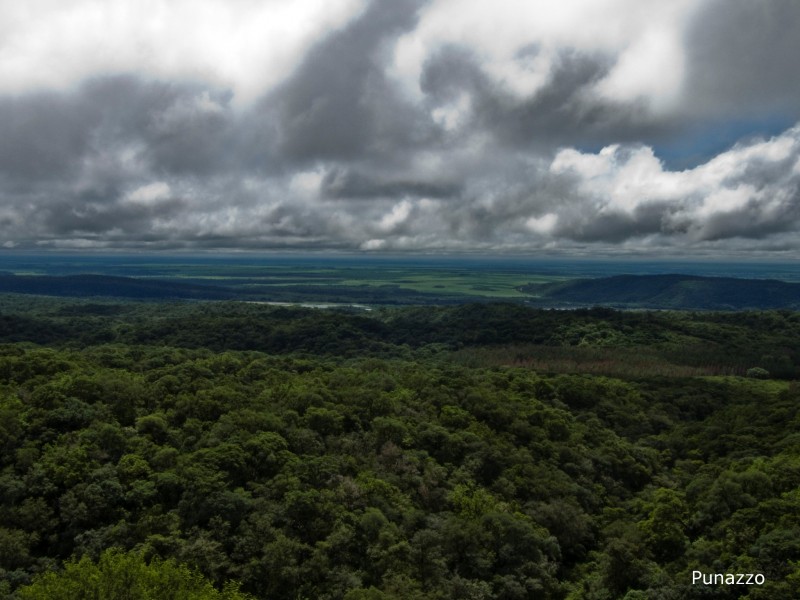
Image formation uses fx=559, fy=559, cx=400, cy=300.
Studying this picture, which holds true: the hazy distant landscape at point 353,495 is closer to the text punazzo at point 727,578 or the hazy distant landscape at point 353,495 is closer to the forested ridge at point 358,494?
the forested ridge at point 358,494

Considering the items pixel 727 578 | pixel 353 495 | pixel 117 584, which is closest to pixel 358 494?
pixel 353 495

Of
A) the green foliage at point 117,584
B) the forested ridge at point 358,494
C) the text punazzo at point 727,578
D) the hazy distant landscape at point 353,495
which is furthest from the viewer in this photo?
the forested ridge at point 358,494

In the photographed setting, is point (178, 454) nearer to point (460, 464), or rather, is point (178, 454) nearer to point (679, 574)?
point (460, 464)

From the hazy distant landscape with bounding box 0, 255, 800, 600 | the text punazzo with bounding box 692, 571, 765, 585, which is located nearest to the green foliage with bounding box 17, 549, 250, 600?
the hazy distant landscape with bounding box 0, 255, 800, 600

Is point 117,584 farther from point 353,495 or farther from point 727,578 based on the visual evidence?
point 727,578

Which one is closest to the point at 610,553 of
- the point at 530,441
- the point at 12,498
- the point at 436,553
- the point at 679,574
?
the point at 679,574

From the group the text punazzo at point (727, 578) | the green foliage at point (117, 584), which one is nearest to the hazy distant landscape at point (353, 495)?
the green foliage at point (117, 584)

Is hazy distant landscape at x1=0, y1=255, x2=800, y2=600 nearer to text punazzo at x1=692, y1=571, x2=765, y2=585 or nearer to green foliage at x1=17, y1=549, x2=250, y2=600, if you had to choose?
green foliage at x1=17, y1=549, x2=250, y2=600

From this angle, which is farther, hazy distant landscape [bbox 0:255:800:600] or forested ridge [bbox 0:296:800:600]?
forested ridge [bbox 0:296:800:600]

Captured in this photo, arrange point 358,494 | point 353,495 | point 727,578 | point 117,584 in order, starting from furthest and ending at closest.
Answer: point 358,494 → point 353,495 → point 727,578 → point 117,584

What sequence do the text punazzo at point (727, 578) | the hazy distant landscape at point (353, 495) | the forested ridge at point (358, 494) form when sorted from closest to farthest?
1. the text punazzo at point (727, 578)
2. the hazy distant landscape at point (353, 495)
3. the forested ridge at point (358, 494)

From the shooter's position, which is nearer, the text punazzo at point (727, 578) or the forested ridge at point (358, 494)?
the text punazzo at point (727, 578)
